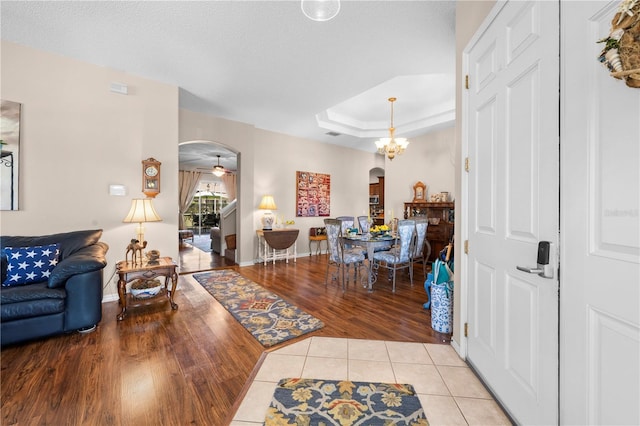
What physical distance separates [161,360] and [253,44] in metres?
3.10

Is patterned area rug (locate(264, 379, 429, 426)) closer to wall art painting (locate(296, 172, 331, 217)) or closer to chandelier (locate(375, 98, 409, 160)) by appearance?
chandelier (locate(375, 98, 409, 160))

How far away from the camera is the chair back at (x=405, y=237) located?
367 centimetres

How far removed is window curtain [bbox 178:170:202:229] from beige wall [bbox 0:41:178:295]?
5.96 m

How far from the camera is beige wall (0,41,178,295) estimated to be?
2.83 m

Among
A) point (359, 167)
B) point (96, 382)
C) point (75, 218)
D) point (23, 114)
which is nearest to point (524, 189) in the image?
point (96, 382)

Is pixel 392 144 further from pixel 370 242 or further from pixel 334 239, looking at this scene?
pixel 334 239

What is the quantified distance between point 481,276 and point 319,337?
4.69ft

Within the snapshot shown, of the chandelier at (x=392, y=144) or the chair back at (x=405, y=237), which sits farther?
the chandelier at (x=392, y=144)

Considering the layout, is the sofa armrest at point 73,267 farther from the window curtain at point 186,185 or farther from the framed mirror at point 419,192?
the window curtain at point 186,185

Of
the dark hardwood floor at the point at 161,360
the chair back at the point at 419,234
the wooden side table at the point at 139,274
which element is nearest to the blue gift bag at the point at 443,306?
the dark hardwood floor at the point at 161,360

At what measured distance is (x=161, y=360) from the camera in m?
2.00

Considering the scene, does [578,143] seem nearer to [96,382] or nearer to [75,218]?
[96,382]

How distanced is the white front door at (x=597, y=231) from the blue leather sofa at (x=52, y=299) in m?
3.32

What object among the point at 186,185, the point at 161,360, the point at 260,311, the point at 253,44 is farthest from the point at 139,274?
the point at 186,185
